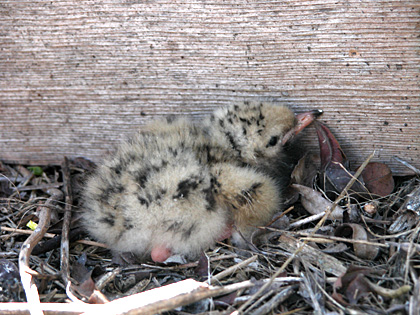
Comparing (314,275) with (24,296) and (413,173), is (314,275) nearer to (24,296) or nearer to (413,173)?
(413,173)

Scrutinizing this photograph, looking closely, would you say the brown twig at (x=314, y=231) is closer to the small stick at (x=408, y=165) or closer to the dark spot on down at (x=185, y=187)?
the small stick at (x=408, y=165)

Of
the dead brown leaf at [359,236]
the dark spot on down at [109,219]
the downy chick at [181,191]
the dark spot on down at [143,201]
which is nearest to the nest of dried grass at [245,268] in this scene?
the dead brown leaf at [359,236]

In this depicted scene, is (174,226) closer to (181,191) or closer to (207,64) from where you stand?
(181,191)

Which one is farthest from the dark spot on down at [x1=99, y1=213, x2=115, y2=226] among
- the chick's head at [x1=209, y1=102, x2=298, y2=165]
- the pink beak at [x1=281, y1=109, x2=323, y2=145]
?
the pink beak at [x1=281, y1=109, x2=323, y2=145]

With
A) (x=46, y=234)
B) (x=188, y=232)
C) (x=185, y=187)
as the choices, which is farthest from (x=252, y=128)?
(x=46, y=234)

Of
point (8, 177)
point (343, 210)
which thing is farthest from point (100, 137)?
point (343, 210)

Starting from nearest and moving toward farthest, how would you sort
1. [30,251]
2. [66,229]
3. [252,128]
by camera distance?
1. [30,251]
2. [66,229]
3. [252,128]
